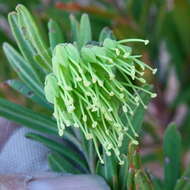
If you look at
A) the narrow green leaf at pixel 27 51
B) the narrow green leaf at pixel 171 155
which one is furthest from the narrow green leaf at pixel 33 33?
the narrow green leaf at pixel 171 155

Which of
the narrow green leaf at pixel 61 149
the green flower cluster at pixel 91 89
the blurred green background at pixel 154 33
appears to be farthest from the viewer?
the blurred green background at pixel 154 33

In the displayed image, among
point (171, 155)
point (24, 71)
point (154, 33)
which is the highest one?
point (154, 33)

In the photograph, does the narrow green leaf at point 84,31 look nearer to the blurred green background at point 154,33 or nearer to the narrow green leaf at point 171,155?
the narrow green leaf at point 171,155

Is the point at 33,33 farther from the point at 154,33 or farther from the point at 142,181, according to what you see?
the point at 154,33

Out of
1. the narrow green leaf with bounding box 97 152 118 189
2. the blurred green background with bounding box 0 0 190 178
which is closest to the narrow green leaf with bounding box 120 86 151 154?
the narrow green leaf with bounding box 97 152 118 189

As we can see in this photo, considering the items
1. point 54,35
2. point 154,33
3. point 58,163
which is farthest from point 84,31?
point 154,33
